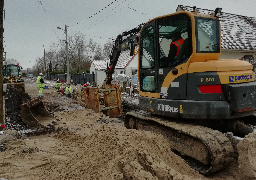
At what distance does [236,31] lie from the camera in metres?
17.4

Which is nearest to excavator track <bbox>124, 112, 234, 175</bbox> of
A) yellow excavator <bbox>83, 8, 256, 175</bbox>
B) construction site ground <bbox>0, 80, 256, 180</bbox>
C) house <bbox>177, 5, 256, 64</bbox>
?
yellow excavator <bbox>83, 8, 256, 175</bbox>

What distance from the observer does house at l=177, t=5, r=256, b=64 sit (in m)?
15.8

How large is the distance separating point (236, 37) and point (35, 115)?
50.7ft

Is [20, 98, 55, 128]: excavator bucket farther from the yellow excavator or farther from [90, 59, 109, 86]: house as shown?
[90, 59, 109, 86]: house

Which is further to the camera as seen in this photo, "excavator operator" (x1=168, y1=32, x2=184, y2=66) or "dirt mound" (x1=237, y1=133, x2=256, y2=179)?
"excavator operator" (x1=168, y1=32, x2=184, y2=66)

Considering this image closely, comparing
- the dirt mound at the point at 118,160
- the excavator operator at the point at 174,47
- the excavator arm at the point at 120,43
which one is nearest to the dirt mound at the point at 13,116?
the dirt mound at the point at 118,160

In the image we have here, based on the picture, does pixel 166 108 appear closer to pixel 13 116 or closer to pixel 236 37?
pixel 13 116

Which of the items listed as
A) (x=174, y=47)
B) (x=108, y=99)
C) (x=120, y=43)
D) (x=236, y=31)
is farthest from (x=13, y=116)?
(x=236, y=31)

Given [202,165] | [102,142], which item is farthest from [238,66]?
[102,142]

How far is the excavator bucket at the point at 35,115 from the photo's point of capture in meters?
6.96

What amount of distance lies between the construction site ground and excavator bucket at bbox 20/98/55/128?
1.39m

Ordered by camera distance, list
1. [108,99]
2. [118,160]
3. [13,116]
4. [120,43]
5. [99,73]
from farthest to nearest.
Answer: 1. [99,73]
2. [108,99]
3. [120,43]
4. [13,116]
5. [118,160]

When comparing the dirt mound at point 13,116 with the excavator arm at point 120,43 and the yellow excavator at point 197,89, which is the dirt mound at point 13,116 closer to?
Result: the excavator arm at point 120,43

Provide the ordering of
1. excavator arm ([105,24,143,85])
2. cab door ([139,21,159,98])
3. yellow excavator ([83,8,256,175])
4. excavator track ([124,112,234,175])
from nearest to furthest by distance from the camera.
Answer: excavator track ([124,112,234,175]) → yellow excavator ([83,8,256,175]) → cab door ([139,21,159,98]) → excavator arm ([105,24,143,85])
